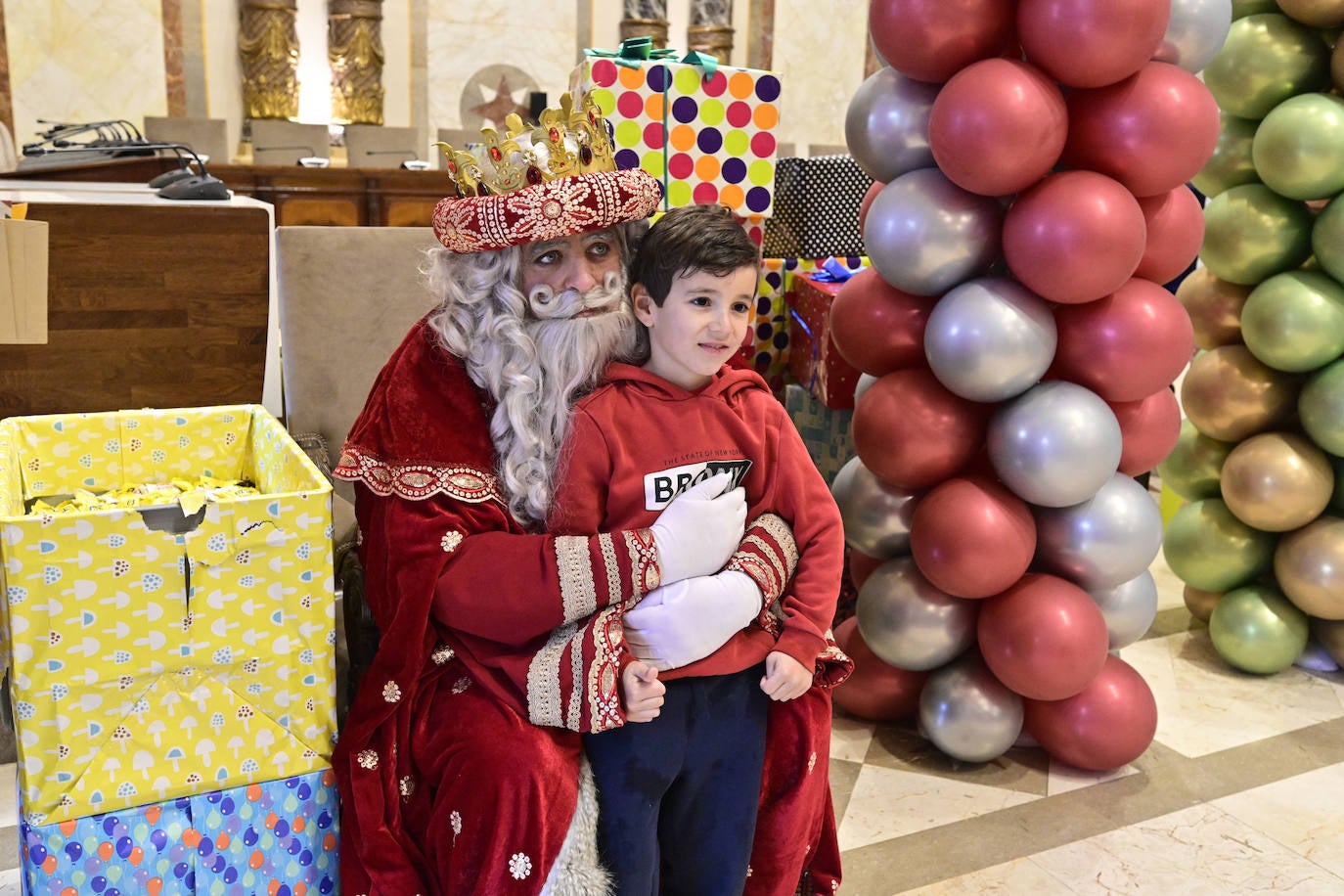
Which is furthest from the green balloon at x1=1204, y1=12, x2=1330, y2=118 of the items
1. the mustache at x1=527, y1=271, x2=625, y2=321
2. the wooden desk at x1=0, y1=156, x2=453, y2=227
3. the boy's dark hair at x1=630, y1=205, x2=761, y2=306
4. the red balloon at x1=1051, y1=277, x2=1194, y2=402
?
the wooden desk at x1=0, y1=156, x2=453, y2=227

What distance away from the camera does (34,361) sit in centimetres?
224

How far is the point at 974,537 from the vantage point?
2.13 meters

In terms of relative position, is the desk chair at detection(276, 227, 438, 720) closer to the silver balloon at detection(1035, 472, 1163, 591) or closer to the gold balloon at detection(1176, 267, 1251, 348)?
the silver balloon at detection(1035, 472, 1163, 591)

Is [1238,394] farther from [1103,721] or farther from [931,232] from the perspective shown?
[931,232]

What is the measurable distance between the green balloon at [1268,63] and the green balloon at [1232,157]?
6 centimetres

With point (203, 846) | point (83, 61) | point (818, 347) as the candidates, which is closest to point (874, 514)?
point (818, 347)

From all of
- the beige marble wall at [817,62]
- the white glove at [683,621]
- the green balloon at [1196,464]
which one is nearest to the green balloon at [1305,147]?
the green balloon at [1196,464]

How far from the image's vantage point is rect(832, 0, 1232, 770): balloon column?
1979 mm

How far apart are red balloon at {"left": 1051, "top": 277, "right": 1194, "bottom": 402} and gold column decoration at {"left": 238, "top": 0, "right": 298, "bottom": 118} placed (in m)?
7.73

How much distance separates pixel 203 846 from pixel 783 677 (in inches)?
30.3

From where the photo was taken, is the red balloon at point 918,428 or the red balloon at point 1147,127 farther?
the red balloon at point 918,428

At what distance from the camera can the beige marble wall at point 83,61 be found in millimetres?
7734

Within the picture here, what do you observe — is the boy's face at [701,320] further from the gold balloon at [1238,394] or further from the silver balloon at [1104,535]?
the gold balloon at [1238,394]

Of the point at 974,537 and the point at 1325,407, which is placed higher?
the point at 1325,407
